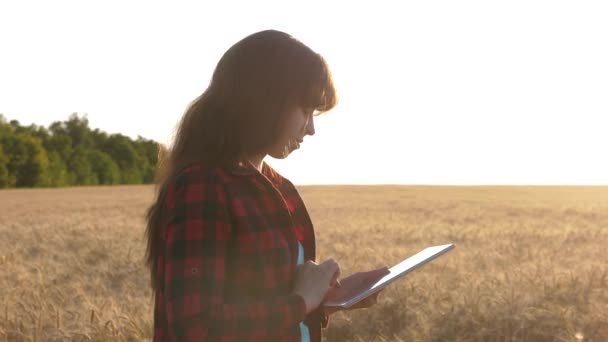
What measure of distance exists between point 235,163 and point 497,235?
31.1ft

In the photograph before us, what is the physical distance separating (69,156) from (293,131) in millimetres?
56699

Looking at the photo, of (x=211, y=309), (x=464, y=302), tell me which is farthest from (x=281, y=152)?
(x=464, y=302)

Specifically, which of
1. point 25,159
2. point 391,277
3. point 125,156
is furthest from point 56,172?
point 391,277

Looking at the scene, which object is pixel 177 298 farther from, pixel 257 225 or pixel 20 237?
pixel 20 237

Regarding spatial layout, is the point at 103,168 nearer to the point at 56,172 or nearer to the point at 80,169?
the point at 80,169

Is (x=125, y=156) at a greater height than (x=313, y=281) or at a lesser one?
greater

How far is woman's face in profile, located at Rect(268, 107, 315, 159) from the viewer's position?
153cm

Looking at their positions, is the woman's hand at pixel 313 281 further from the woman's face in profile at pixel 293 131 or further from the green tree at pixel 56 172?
the green tree at pixel 56 172

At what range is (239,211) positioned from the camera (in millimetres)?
1440

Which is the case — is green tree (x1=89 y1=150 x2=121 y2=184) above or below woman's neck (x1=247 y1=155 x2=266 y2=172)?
above

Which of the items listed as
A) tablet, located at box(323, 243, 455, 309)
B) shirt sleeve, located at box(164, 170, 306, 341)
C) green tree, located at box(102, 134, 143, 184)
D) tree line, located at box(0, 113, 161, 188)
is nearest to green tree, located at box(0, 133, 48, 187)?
tree line, located at box(0, 113, 161, 188)

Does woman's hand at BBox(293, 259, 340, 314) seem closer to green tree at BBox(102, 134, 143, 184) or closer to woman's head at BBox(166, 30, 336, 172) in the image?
woman's head at BBox(166, 30, 336, 172)

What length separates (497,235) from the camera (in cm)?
1062

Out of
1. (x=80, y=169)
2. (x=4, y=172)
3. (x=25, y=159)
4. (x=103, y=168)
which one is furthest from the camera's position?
(x=103, y=168)
